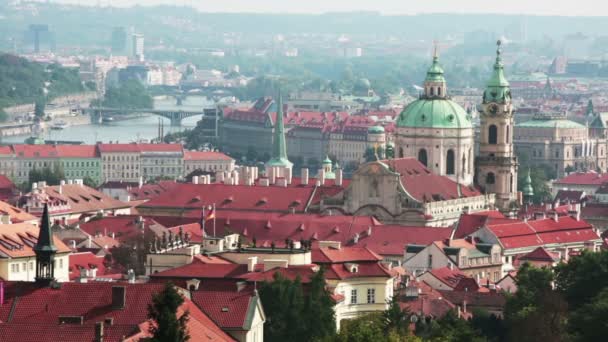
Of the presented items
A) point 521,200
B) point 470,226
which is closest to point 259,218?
point 470,226

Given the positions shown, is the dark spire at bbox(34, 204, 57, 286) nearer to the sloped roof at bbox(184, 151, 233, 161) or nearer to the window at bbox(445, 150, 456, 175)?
the window at bbox(445, 150, 456, 175)

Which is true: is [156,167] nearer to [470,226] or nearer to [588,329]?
[470,226]

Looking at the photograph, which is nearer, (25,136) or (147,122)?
(25,136)

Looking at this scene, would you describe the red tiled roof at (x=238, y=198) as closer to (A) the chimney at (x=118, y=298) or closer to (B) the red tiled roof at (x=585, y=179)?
(B) the red tiled roof at (x=585, y=179)

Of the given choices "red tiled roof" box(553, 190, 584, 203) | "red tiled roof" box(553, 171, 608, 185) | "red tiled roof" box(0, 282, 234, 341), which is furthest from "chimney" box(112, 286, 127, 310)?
"red tiled roof" box(553, 171, 608, 185)

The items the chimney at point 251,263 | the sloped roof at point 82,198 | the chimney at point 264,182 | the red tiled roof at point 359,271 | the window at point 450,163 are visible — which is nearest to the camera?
the chimney at point 251,263

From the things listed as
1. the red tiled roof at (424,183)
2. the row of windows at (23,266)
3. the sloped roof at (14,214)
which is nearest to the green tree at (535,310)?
the row of windows at (23,266)

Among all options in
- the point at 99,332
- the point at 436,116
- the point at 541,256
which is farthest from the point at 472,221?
the point at 99,332
